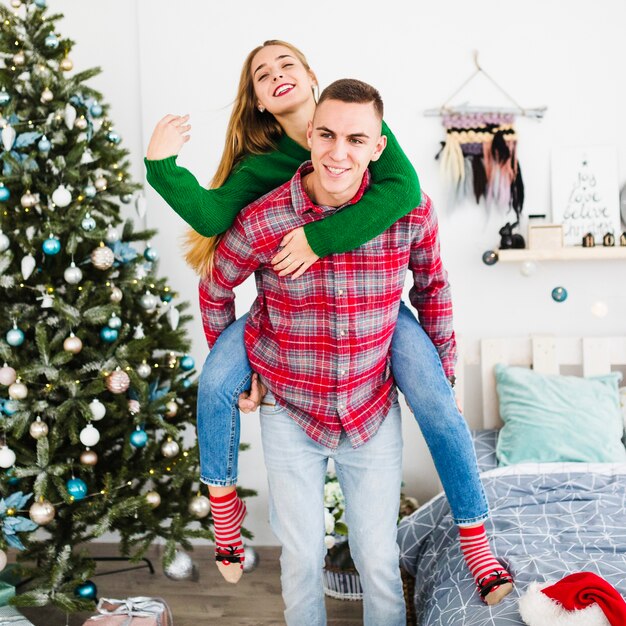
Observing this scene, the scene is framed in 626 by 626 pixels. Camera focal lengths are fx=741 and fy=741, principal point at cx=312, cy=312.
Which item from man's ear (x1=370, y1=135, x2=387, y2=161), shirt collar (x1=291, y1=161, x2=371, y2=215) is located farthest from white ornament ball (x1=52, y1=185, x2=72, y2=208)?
man's ear (x1=370, y1=135, x2=387, y2=161)

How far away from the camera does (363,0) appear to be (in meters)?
3.02

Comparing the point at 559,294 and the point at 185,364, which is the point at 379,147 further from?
the point at 559,294

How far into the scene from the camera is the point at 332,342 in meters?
1.69

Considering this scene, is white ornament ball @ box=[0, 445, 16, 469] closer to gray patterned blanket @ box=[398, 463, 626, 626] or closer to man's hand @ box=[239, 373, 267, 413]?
man's hand @ box=[239, 373, 267, 413]

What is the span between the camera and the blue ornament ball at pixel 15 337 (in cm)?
235

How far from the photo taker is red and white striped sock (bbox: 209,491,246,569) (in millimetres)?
1804

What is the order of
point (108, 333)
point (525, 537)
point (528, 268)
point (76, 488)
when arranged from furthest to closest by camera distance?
point (528, 268), point (108, 333), point (76, 488), point (525, 537)

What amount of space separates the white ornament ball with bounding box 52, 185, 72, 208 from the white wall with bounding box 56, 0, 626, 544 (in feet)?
2.53

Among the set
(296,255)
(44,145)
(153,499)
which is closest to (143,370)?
(153,499)

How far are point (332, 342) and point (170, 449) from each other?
3.61 ft

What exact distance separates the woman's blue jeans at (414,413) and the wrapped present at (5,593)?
102 cm

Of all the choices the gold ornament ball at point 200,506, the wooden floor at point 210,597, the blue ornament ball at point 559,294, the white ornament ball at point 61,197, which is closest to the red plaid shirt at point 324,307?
the white ornament ball at point 61,197

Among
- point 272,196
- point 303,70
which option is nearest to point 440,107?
point 303,70

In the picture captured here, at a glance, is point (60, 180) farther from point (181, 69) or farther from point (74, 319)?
point (181, 69)
